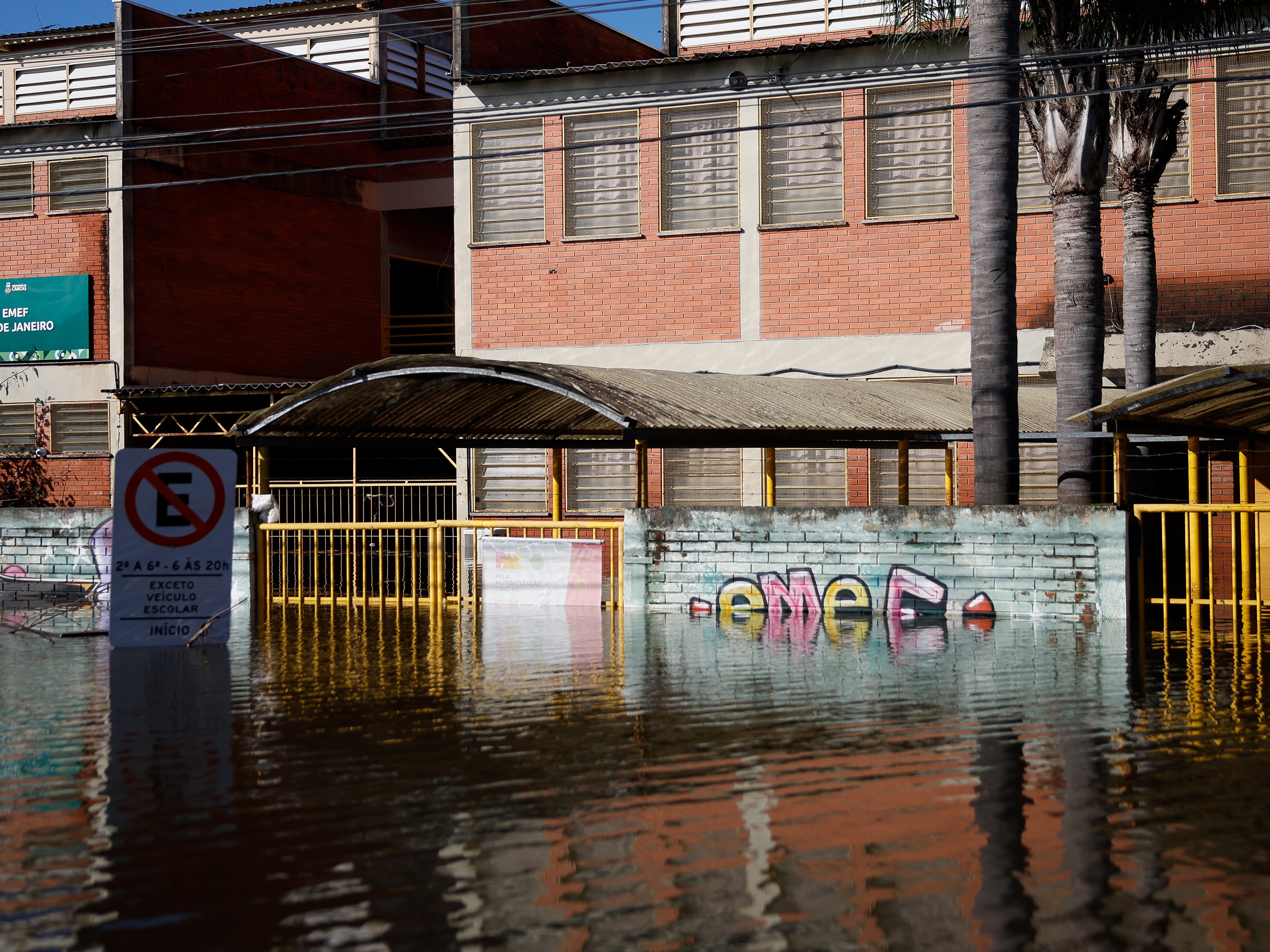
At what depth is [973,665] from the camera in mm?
12102

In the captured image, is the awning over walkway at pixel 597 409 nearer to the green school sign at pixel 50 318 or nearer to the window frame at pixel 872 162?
the window frame at pixel 872 162

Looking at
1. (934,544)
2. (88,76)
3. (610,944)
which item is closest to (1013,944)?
(610,944)

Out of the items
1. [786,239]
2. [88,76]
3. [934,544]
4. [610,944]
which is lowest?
[610,944]

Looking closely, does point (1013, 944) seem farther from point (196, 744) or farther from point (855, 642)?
point (855, 642)

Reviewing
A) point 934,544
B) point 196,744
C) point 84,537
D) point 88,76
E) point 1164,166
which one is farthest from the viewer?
point 88,76

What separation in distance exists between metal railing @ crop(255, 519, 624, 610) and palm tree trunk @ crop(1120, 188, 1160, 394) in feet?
22.2

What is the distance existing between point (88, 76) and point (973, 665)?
82.6 ft

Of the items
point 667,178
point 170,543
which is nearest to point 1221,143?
point 667,178

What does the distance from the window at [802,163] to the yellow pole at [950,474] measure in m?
4.27

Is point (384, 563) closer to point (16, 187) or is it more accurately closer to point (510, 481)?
point (510, 481)

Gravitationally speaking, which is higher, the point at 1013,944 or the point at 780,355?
the point at 780,355

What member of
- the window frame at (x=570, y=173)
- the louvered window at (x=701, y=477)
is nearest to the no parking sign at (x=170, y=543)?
the louvered window at (x=701, y=477)

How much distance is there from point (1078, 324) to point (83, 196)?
19.5 meters

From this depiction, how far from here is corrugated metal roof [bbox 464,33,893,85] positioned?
21.8 m
